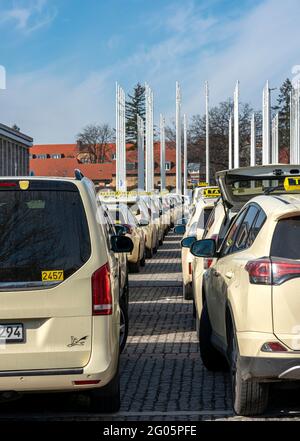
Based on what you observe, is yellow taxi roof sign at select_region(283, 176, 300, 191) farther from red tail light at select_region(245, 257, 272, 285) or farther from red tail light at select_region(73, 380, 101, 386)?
red tail light at select_region(73, 380, 101, 386)

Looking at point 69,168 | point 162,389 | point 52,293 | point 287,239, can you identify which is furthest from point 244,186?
point 69,168

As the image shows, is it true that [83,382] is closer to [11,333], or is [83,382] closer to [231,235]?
Result: [11,333]

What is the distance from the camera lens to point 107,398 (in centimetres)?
603

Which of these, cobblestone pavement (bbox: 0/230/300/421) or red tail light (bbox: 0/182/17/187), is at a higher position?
red tail light (bbox: 0/182/17/187)

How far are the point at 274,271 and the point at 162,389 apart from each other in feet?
7.09

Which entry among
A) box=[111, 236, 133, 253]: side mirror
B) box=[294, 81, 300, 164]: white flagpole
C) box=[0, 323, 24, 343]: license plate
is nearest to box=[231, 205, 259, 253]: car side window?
box=[111, 236, 133, 253]: side mirror

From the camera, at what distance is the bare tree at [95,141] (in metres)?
119

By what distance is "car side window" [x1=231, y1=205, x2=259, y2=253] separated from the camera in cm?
636

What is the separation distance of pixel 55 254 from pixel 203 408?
6.08 ft

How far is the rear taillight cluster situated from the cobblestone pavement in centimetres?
120

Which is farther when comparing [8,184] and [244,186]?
[244,186]

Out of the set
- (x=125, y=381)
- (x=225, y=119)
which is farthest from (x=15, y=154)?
(x=125, y=381)

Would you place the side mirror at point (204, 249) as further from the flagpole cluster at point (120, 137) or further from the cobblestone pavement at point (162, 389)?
the flagpole cluster at point (120, 137)
